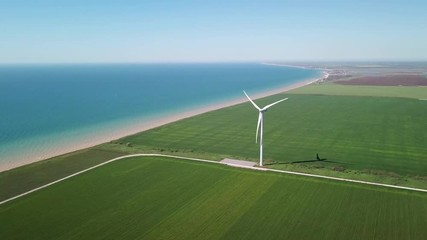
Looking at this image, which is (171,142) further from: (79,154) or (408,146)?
(408,146)

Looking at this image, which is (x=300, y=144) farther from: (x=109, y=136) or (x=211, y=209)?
(x=109, y=136)

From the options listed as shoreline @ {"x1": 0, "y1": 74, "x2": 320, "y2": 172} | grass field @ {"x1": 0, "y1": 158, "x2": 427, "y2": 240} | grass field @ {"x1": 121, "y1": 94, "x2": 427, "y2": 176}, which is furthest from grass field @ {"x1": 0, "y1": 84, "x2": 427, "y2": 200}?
grass field @ {"x1": 0, "y1": 158, "x2": 427, "y2": 240}

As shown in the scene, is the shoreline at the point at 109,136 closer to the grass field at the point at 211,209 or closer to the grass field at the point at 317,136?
the grass field at the point at 317,136

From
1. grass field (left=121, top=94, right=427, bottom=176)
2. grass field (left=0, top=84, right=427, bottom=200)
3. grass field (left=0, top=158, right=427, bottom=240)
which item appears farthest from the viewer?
grass field (left=121, top=94, right=427, bottom=176)

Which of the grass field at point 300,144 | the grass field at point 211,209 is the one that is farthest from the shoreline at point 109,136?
the grass field at point 211,209

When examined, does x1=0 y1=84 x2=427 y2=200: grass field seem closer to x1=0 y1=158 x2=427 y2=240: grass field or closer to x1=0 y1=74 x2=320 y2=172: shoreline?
x1=0 y1=74 x2=320 y2=172: shoreline

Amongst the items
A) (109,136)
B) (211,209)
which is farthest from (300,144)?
(109,136)

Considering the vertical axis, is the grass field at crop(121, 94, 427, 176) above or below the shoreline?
below

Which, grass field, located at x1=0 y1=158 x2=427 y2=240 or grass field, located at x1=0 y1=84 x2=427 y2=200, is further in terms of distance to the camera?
grass field, located at x1=0 y1=84 x2=427 y2=200

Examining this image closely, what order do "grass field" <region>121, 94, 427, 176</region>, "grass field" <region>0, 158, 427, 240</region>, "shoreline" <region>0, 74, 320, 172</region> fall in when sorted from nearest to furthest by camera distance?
"grass field" <region>0, 158, 427, 240</region> < "grass field" <region>121, 94, 427, 176</region> < "shoreline" <region>0, 74, 320, 172</region>
